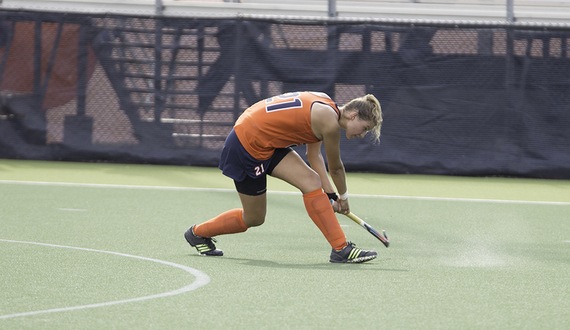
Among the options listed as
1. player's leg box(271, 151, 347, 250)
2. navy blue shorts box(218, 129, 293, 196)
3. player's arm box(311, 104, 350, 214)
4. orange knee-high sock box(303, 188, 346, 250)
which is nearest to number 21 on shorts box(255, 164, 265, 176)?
navy blue shorts box(218, 129, 293, 196)

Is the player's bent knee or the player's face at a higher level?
the player's face

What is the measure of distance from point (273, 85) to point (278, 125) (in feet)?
16.7

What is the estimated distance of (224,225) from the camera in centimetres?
490

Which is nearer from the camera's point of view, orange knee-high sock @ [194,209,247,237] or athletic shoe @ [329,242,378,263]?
athletic shoe @ [329,242,378,263]

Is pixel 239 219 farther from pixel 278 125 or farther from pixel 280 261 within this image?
pixel 278 125

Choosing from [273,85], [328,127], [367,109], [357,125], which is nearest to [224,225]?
[328,127]

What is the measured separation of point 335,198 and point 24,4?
8.85 metres

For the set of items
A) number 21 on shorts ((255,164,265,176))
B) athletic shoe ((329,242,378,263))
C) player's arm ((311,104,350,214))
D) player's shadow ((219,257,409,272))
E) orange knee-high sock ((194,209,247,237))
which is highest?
player's arm ((311,104,350,214))

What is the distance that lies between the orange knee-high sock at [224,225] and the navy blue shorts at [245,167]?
0.24m

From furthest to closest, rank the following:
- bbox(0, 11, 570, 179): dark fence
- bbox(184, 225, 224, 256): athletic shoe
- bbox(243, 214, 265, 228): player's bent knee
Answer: bbox(0, 11, 570, 179): dark fence
bbox(184, 225, 224, 256): athletic shoe
bbox(243, 214, 265, 228): player's bent knee

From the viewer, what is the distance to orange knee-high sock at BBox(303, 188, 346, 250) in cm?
464

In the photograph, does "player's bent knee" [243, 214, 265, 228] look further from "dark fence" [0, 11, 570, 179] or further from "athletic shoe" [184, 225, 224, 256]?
"dark fence" [0, 11, 570, 179]

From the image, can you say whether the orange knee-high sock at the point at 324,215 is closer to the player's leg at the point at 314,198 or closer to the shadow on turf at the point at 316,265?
the player's leg at the point at 314,198

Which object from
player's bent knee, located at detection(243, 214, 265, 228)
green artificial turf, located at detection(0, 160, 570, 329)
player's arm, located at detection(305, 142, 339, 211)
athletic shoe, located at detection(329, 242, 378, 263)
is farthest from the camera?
player's arm, located at detection(305, 142, 339, 211)
